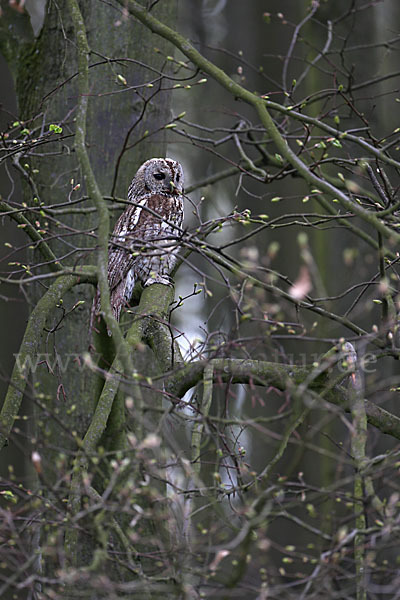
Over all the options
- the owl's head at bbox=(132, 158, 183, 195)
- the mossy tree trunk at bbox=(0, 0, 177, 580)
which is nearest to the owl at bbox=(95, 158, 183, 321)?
the owl's head at bbox=(132, 158, 183, 195)

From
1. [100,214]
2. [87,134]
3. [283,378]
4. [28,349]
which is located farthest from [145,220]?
[100,214]

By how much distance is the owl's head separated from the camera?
4.82 meters

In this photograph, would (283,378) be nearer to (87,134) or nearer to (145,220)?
(87,134)

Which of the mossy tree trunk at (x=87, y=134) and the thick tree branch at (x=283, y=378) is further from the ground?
the mossy tree trunk at (x=87, y=134)

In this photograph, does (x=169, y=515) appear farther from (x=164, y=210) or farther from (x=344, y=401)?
(x=164, y=210)

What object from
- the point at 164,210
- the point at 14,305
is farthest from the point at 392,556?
the point at 14,305

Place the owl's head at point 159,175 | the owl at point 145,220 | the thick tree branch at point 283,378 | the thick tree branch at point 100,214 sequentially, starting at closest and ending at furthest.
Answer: the thick tree branch at point 100,214
the thick tree branch at point 283,378
the owl at point 145,220
the owl's head at point 159,175

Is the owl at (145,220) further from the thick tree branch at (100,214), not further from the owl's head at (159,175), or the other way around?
the thick tree branch at (100,214)

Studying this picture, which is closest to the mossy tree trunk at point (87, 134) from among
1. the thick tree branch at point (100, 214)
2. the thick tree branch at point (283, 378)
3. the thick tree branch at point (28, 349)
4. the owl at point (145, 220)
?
the owl at point (145, 220)

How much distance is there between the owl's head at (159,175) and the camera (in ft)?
15.8

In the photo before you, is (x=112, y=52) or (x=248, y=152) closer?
(x=112, y=52)

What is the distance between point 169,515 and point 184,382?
1035 mm

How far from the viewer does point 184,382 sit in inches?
118

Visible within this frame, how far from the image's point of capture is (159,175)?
16.3ft
